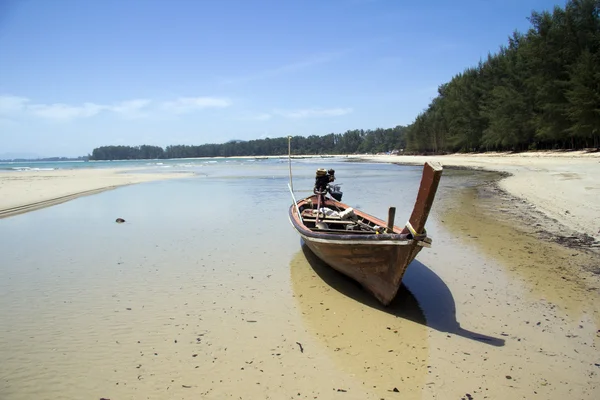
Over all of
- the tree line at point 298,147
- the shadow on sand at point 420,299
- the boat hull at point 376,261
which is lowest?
the shadow on sand at point 420,299

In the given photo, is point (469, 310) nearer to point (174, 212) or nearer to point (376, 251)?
point (376, 251)

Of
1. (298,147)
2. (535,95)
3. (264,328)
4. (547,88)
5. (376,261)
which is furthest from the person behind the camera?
(298,147)

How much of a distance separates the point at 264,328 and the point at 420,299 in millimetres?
2419

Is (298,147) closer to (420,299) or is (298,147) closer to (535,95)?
(535,95)

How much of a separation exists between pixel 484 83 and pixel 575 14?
21.4 meters

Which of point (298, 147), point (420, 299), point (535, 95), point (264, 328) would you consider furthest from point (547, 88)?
point (298, 147)

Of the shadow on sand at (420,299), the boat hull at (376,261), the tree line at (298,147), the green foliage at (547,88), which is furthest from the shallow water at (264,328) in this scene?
the tree line at (298,147)

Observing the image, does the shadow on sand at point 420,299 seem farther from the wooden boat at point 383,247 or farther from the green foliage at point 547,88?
the green foliage at point 547,88

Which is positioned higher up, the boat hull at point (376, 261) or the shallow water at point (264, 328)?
the boat hull at point (376, 261)

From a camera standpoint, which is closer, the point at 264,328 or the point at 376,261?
the point at 264,328

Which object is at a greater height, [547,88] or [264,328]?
[547,88]

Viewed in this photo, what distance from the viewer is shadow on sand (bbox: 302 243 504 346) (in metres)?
4.45

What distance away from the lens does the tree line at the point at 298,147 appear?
445ft

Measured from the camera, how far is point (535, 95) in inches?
1470
